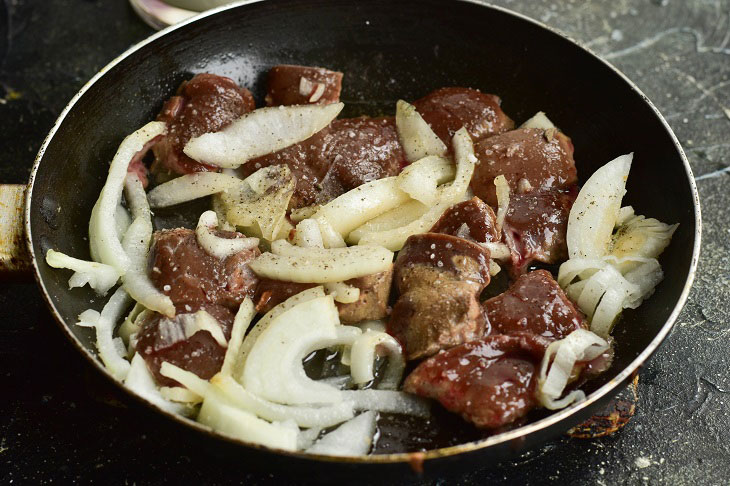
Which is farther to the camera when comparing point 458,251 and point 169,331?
point 458,251

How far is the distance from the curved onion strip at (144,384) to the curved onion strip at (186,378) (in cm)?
7

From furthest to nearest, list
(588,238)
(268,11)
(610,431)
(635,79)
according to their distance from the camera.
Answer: (635,79)
(268,11)
(588,238)
(610,431)

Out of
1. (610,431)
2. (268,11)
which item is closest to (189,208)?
(268,11)

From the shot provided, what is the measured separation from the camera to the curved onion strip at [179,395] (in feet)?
8.54

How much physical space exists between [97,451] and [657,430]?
84.6 inches

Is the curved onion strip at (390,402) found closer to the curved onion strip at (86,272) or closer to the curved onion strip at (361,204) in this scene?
the curved onion strip at (361,204)

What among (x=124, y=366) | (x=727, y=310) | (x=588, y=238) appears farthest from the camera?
(x=727, y=310)

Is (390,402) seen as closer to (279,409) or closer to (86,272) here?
(279,409)

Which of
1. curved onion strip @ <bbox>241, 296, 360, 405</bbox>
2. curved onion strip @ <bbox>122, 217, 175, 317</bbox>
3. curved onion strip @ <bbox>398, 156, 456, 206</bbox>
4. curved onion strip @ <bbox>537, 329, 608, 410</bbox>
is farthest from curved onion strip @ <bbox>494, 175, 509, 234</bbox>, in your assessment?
curved onion strip @ <bbox>122, 217, 175, 317</bbox>

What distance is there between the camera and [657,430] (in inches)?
115

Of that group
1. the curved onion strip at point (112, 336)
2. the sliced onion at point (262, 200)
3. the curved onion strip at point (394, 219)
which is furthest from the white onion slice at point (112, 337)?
the curved onion strip at point (394, 219)

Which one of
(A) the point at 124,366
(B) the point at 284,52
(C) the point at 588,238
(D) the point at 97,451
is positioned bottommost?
(D) the point at 97,451

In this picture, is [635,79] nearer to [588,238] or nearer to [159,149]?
[588,238]

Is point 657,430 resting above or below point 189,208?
below
